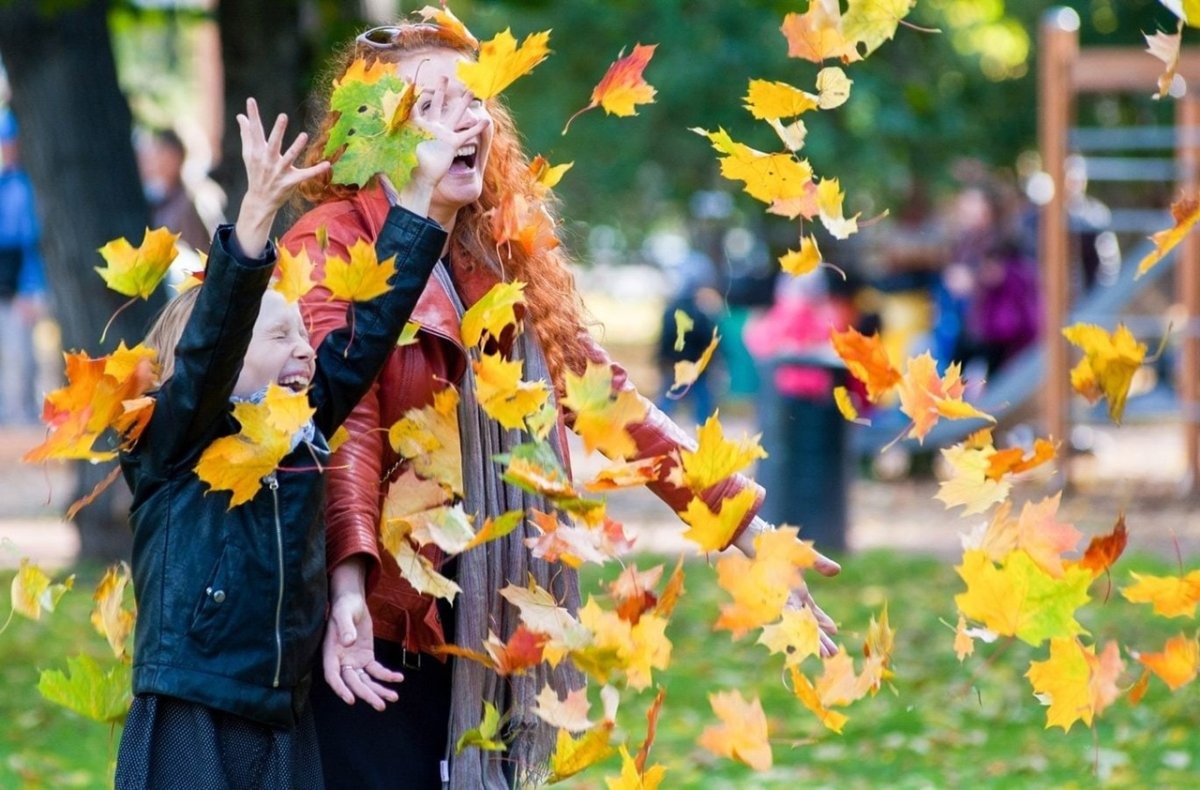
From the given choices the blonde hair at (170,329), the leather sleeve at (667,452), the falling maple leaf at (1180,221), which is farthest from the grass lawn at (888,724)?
the blonde hair at (170,329)

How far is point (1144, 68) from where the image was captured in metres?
12.1

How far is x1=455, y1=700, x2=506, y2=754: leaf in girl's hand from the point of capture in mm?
3016

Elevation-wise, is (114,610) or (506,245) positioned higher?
(506,245)

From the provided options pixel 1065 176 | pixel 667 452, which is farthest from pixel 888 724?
pixel 1065 176

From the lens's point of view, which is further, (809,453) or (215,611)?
(809,453)

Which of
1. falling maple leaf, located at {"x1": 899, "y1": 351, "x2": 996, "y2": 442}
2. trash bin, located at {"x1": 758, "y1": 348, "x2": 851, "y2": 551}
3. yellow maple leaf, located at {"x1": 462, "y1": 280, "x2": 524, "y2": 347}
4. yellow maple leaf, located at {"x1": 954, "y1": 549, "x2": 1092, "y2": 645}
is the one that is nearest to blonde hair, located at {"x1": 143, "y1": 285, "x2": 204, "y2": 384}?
yellow maple leaf, located at {"x1": 462, "y1": 280, "x2": 524, "y2": 347}

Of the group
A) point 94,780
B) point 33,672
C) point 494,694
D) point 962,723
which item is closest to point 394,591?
point 494,694

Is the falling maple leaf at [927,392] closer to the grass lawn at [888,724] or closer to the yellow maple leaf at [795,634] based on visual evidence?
the yellow maple leaf at [795,634]

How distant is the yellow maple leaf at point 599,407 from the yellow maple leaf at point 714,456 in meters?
0.10

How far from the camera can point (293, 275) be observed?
9.38 feet

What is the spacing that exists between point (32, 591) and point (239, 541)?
0.60 metres

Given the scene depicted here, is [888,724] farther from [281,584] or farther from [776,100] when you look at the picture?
[281,584]

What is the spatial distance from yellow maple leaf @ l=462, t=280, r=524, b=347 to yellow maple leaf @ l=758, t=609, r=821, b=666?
0.62 meters

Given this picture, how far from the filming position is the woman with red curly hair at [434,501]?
2.96m
